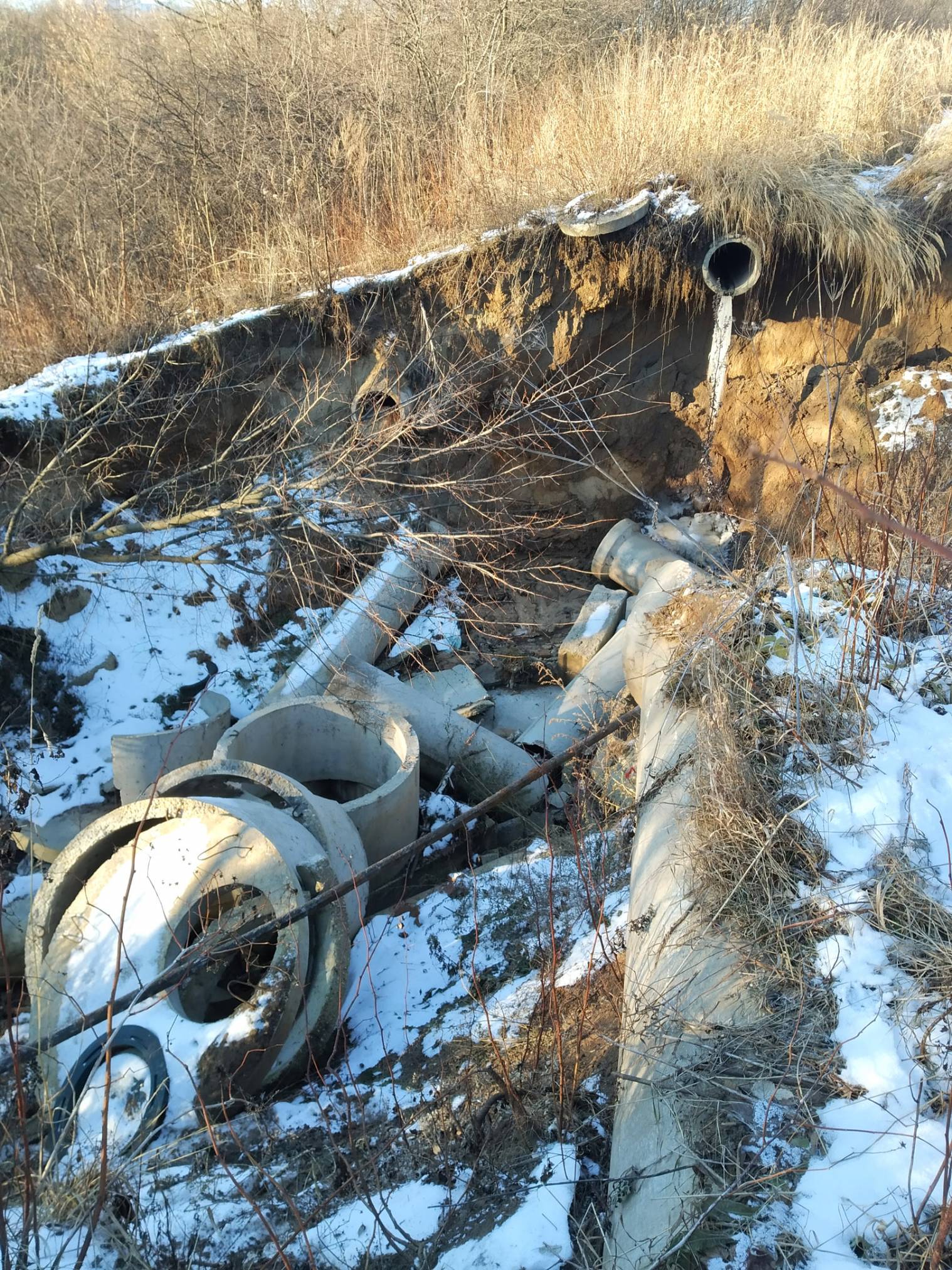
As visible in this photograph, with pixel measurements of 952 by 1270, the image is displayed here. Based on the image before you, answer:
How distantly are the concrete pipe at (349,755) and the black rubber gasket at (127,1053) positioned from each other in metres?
1.52

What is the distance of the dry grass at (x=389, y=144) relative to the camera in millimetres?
6996

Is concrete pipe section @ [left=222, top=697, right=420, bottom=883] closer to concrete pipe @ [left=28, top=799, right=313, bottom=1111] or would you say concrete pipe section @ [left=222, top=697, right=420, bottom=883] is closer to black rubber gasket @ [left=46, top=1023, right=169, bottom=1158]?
concrete pipe @ [left=28, top=799, right=313, bottom=1111]

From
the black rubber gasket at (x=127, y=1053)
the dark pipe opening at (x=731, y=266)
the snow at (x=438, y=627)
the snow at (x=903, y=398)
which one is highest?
the dark pipe opening at (x=731, y=266)

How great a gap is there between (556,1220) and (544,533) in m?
6.32

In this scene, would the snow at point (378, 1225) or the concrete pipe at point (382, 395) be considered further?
the concrete pipe at point (382, 395)

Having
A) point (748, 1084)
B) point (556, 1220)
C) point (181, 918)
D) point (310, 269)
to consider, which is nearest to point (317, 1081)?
point (181, 918)

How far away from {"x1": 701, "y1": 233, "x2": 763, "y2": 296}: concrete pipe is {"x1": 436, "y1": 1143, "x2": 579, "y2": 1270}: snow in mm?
6920

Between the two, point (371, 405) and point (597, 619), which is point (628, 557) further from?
point (371, 405)

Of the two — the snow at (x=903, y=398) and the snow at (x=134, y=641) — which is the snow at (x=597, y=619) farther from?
the snow at (x=903, y=398)

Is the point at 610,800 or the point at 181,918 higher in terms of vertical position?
the point at 181,918

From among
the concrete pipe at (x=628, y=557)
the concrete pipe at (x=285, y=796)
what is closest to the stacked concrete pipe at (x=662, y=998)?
the concrete pipe at (x=285, y=796)

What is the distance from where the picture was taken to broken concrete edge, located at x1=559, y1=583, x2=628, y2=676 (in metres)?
6.66

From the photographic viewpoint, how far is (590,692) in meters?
5.86

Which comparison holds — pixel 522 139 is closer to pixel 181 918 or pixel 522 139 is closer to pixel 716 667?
pixel 716 667
